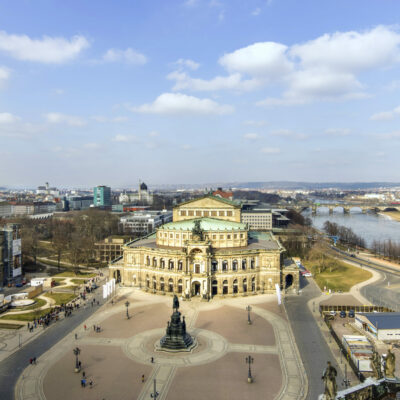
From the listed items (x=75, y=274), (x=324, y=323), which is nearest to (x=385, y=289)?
(x=324, y=323)

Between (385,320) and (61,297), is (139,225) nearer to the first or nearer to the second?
(61,297)

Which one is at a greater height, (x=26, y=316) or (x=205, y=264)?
(x=205, y=264)

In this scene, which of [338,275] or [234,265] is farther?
[338,275]

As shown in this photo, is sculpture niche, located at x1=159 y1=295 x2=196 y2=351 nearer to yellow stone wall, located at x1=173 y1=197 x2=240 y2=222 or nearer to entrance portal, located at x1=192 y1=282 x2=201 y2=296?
entrance portal, located at x1=192 y1=282 x2=201 y2=296

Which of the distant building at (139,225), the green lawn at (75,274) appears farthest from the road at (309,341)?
the distant building at (139,225)

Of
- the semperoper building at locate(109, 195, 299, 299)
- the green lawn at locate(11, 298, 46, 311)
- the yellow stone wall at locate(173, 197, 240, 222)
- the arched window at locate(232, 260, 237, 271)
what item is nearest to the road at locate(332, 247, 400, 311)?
the semperoper building at locate(109, 195, 299, 299)

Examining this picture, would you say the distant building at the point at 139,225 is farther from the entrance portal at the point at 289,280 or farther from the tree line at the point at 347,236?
the entrance portal at the point at 289,280

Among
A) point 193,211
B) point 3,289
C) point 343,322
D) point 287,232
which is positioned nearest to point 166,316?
point 343,322
